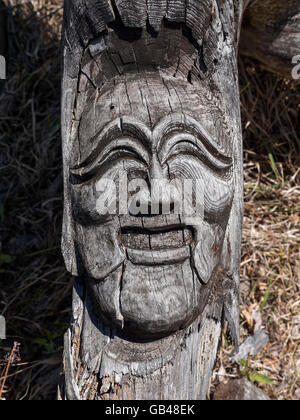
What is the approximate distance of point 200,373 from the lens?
151cm

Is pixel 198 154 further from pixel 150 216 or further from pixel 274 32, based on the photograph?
pixel 274 32

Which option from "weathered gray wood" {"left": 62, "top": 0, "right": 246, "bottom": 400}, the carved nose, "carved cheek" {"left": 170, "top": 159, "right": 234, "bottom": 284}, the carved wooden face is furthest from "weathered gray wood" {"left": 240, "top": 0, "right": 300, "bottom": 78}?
the carved nose

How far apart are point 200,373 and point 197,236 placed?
416 mm

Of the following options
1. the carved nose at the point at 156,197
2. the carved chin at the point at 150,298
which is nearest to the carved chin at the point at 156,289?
the carved chin at the point at 150,298

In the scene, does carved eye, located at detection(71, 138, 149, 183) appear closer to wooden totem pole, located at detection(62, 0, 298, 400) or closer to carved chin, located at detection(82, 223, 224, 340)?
wooden totem pole, located at detection(62, 0, 298, 400)

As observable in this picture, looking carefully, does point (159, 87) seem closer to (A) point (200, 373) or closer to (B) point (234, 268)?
(B) point (234, 268)

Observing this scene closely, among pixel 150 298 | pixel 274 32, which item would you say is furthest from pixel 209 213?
pixel 274 32

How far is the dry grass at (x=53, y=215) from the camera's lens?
7.12 feet

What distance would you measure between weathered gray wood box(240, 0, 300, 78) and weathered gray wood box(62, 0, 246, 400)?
1.92 ft

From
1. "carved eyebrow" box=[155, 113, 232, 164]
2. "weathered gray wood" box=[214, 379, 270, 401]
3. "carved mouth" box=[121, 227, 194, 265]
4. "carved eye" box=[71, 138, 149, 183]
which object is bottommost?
"weathered gray wood" box=[214, 379, 270, 401]

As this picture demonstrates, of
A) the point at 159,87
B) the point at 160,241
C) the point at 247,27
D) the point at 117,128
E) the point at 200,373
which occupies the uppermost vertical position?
the point at 247,27

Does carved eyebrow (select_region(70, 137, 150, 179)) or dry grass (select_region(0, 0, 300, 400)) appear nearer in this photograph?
carved eyebrow (select_region(70, 137, 150, 179))

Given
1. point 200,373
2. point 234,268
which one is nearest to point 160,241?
point 234,268

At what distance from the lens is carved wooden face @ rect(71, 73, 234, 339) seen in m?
1.38
